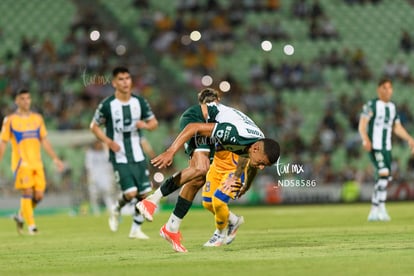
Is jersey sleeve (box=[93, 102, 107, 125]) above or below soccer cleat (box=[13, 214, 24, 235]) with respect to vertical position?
above

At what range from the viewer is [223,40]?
1457 inches

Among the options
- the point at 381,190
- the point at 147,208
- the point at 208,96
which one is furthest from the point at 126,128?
the point at 381,190

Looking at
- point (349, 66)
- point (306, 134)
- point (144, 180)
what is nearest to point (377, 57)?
point (349, 66)

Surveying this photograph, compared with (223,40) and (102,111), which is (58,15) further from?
(102,111)

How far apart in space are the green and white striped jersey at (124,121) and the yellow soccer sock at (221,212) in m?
3.73

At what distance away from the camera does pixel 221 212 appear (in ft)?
43.1

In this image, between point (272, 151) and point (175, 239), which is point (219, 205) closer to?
point (175, 239)

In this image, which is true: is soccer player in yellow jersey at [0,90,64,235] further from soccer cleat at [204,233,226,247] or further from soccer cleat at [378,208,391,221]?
soccer cleat at [378,208,391,221]

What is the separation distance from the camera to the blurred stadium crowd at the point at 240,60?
3306 centimetres

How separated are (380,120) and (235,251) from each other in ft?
29.5

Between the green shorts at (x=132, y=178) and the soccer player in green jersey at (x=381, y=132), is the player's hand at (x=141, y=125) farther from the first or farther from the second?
the soccer player in green jersey at (x=381, y=132)

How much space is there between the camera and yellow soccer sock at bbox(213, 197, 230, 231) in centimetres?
1307

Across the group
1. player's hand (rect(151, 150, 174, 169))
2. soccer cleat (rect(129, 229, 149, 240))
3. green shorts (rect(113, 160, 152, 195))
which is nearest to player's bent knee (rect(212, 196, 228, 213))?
player's hand (rect(151, 150, 174, 169))

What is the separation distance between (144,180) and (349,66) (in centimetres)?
2120
